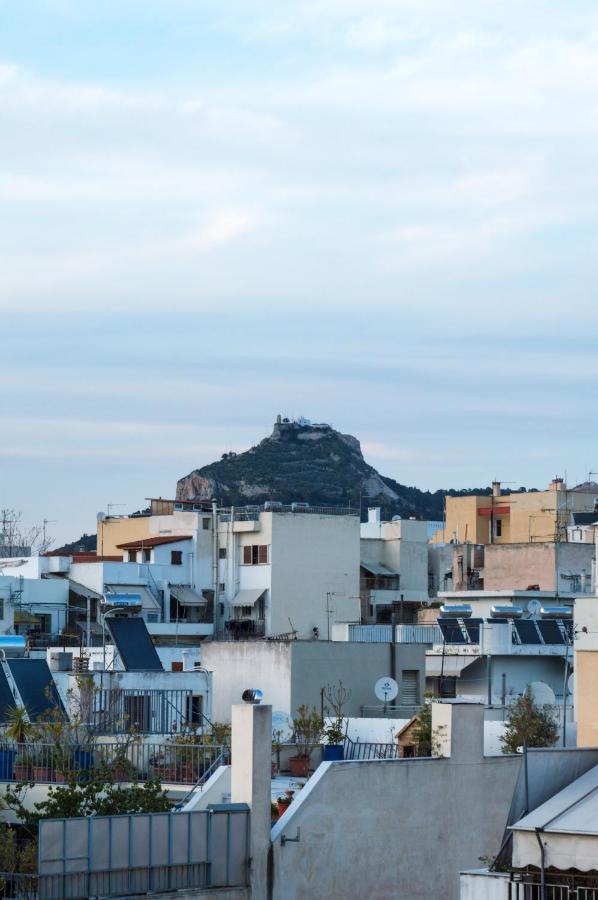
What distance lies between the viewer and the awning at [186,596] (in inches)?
3784

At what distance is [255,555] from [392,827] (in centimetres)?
6844

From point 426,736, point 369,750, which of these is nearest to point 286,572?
point 369,750

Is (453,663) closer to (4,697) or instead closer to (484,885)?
(4,697)

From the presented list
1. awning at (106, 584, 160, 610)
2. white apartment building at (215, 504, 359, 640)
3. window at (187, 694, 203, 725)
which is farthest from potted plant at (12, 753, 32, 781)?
white apartment building at (215, 504, 359, 640)

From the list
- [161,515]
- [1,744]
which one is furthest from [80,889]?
[161,515]

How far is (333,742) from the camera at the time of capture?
3722 cm

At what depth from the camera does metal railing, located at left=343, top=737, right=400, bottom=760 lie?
34.1 m

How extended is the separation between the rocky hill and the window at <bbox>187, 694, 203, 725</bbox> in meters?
121

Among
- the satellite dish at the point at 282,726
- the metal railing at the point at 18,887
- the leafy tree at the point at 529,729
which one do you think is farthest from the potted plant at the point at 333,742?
the metal railing at the point at 18,887

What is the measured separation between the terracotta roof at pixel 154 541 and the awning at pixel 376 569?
11020 mm

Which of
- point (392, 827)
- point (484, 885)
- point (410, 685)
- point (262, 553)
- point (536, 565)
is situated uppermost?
point (262, 553)

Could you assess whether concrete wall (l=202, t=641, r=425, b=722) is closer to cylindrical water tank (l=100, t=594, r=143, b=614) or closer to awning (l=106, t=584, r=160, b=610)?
cylindrical water tank (l=100, t=594, r=143, b=614)

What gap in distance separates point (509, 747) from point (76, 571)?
183 feet

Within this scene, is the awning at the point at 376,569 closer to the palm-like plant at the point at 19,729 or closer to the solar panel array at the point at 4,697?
the solar panel array at the point at 4,697
